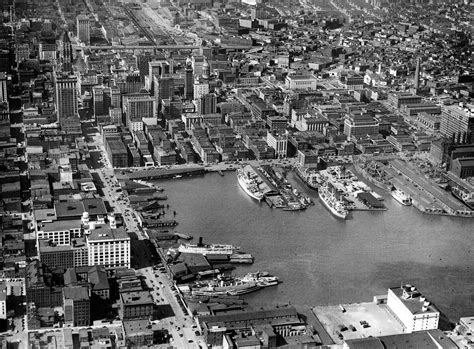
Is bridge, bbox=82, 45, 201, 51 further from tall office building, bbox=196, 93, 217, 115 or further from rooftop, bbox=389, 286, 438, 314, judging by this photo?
rooftop, bbox=389, 286, 438, 314

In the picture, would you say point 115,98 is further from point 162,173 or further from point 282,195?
point 282,195

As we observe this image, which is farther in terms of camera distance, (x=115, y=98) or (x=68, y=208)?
(x=115, y=98)

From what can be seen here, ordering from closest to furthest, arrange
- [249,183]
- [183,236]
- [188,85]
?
[183,236]
[249,183]
[188,85]

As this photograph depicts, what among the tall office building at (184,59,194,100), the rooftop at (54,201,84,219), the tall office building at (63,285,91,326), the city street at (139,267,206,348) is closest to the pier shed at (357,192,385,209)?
the city street at (139,267,206,348)

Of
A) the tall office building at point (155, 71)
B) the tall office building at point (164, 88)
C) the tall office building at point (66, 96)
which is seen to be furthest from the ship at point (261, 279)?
the tall office building at point (155, 71)

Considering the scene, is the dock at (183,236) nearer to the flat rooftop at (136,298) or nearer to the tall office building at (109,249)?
the tall office building at (109,249)

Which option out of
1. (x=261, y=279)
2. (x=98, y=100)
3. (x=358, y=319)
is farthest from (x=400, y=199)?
(x=98, y=100)

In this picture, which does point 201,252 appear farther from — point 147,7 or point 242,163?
point 147,7

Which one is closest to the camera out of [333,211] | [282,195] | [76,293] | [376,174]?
[76,293]
